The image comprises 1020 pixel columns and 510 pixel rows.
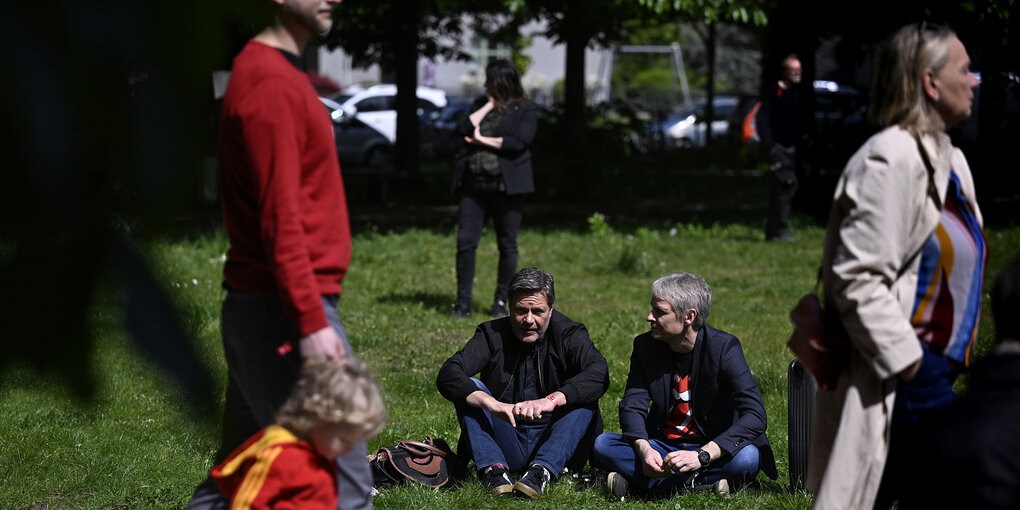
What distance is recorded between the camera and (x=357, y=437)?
2.41 m

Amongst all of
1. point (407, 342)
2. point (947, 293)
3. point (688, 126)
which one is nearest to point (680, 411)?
point (947, 293)

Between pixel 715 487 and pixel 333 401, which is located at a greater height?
pixel 333 401

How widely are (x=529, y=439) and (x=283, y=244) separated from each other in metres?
2.41

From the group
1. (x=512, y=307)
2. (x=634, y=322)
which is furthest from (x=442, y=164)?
(x=512, y=307)

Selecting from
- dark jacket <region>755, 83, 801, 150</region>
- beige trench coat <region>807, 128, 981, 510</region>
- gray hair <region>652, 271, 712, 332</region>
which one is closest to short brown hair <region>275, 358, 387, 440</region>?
beige trench coat <region>807, 128, 981, 510</region>

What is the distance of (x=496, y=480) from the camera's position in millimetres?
4184

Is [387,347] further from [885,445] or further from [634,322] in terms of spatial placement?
[885,445]

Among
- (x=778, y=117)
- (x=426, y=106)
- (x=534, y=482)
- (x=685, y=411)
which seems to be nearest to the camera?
(x=534, y=482)

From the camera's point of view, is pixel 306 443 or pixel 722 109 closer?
pixel 306 443

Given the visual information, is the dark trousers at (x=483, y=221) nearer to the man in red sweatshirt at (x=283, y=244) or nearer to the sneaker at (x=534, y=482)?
the sneaker at (x=534, y=482)

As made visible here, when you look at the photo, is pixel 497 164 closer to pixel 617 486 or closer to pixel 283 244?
pixel 617 486

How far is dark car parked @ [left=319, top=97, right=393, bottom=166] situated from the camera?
70.4 feet

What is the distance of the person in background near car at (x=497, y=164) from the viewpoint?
7227 mm

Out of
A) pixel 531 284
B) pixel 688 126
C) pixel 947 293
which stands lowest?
pixel 688 126
